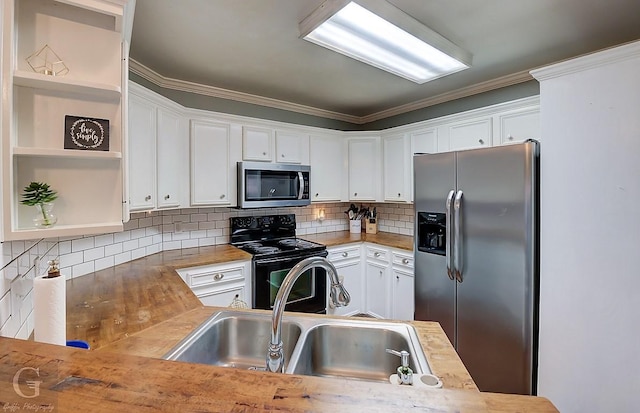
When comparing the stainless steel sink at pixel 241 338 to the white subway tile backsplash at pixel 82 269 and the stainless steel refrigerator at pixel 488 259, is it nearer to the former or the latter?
the white subway tile backsplash at pixel 82 269

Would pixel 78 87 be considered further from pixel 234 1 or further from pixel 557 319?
pixel 557 319

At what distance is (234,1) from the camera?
1.61 metres

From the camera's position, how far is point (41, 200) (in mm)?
938

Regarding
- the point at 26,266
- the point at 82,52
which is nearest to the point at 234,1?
the point at 82,52

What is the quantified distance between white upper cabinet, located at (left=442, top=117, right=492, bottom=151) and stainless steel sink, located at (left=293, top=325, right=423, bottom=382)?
2.10 meters

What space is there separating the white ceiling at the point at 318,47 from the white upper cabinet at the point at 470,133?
0.41 meters

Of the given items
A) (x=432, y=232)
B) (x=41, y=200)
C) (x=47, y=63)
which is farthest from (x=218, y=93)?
(x=432, y=232)

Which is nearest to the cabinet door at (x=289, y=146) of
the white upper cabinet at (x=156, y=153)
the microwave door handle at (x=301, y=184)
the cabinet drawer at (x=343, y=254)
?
the microwave door handle at (x=301, y=184)

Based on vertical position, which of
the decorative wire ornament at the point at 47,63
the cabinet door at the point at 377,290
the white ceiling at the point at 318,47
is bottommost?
the cabinet door at the point at 377,290

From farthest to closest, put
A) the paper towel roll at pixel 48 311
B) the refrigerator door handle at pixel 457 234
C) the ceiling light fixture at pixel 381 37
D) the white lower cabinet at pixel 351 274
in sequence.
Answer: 1. the white lower cabinet at pixel 351 274
2. the refrigerator door handle at pixel 457 234
3. the ceiling light fixture at pixel 381 37
4. the paper towel roll at pixel 48 311

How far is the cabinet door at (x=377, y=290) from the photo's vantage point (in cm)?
314

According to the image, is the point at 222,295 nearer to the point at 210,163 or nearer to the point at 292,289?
the point at 292,289

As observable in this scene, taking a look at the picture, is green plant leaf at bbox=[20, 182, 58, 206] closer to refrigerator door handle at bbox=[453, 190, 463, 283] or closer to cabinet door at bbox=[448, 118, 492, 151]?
refrigerator door handle at bbox=[453, 190, 463, 283]

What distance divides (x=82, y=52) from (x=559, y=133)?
2281 millimetres
